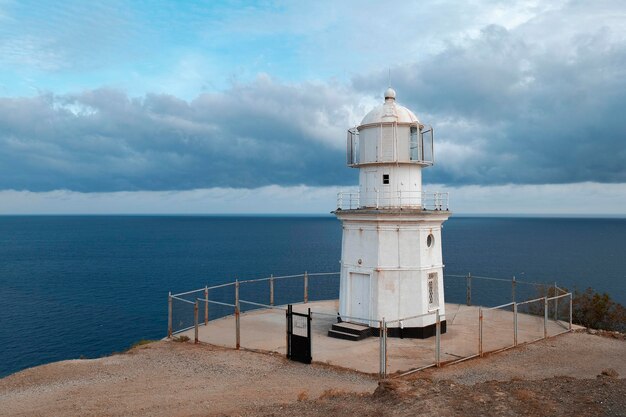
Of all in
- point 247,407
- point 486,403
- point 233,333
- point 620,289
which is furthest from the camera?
point 620,289

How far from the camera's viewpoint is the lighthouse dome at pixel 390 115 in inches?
771

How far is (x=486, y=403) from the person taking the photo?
33.9 feet

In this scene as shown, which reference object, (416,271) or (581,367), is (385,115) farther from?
(581,367)

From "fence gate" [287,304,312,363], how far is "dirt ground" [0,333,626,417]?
400 millimetres

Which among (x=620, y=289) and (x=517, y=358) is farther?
(x=620, y=289)

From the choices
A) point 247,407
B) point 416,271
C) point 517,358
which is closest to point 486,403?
point 247,407

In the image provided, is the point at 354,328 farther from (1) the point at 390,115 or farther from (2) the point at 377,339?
(1) the point at 390,115

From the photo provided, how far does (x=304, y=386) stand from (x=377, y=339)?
594cm

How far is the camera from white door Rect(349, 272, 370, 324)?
63.8 feet

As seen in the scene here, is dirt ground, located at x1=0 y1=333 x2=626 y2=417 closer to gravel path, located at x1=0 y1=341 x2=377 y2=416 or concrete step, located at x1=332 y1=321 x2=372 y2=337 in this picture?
gravel path, located at x1=0 y1=341 x2=377 y2=416

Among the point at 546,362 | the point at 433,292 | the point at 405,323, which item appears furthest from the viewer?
the point at 433,292

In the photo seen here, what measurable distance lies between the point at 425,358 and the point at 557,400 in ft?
20.4

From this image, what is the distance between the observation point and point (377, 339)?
1880cm

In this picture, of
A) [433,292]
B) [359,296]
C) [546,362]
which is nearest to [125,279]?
[359,296]
